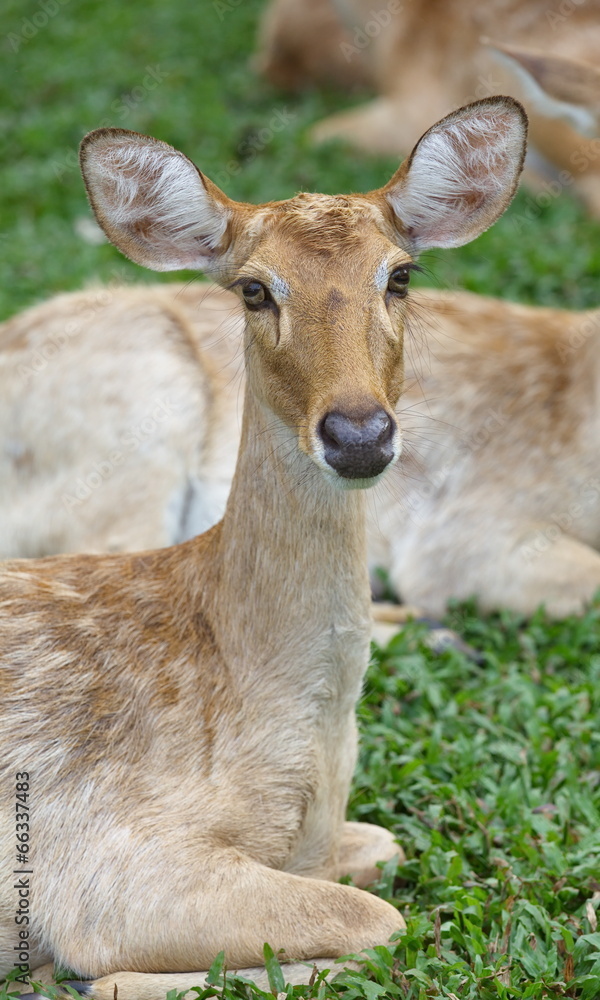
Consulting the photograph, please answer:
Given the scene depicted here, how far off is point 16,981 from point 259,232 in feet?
7.71

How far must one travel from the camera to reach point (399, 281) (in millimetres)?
3723

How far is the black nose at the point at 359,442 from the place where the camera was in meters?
3.25

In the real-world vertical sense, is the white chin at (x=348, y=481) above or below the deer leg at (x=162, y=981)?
above

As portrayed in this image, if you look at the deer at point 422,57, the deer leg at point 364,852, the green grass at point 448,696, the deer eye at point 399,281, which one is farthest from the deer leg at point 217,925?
the deer at point 422,57

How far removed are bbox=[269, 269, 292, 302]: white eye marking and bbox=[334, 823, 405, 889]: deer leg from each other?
72.7 inches

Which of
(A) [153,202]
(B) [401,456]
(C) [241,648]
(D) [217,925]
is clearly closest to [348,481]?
(C) [241,648]

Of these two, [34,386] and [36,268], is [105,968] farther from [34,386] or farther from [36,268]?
[36,268]

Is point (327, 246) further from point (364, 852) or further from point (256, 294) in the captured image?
point (364, 852)

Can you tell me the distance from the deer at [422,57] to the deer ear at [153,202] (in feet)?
17.4

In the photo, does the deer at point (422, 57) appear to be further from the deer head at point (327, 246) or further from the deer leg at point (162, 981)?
the deer leg at point (162, 981)

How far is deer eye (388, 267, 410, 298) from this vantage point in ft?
12.1

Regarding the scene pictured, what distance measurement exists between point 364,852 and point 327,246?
202cm

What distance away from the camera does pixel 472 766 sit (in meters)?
4.84

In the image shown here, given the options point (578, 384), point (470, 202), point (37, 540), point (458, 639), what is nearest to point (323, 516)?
point (470, 202)
